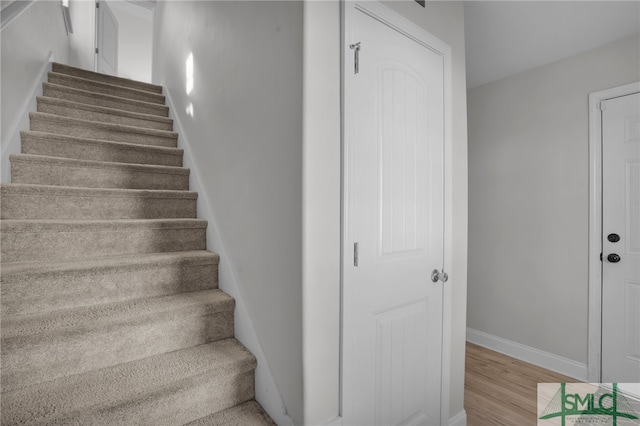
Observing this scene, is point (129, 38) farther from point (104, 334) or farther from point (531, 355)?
point (531, 355)

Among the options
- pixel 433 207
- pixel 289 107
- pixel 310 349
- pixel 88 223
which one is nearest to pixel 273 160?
pixel 289 107

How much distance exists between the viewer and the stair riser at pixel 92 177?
1.76 m

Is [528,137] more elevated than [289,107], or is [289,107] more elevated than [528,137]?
[528,137]

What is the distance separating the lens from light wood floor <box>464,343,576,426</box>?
6.51 ft

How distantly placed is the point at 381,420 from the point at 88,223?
1.71 meters

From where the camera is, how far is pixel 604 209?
2.42m

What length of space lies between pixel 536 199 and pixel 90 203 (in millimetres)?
3325

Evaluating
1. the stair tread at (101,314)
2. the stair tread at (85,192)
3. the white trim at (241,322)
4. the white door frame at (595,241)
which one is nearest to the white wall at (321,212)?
the white trim at (241,322)

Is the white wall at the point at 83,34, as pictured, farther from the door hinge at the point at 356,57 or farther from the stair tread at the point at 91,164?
the door hinge at the point at 356,57

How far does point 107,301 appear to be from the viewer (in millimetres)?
1451

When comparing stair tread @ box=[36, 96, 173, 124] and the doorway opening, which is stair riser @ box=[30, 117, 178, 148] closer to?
stair tread @ box=[36, 96, 173, 124]

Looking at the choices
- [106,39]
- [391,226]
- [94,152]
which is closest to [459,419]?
[391,226]

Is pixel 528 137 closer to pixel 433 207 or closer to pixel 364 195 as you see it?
pixel 433 207

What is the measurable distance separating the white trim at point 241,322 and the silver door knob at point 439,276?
955 millimetres
